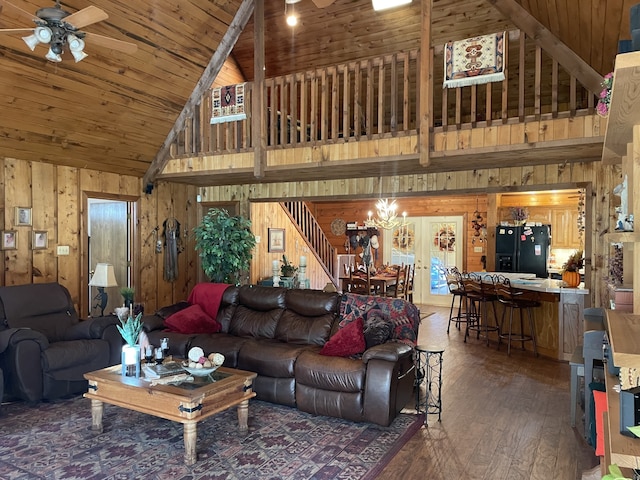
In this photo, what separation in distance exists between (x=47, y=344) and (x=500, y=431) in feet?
13.1

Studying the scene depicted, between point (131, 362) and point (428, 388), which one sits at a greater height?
point (131, 362)

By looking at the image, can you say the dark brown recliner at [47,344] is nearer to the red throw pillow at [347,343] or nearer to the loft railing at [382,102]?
the red throw pillow at [347,343]

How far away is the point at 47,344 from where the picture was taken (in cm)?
411

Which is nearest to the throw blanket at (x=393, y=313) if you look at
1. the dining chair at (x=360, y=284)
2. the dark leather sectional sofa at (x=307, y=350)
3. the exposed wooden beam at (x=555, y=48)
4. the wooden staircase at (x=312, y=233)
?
the dark leather sectional sofa at (x=307, y=350)

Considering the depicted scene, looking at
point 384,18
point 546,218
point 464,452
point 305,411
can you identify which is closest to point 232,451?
point 305,411

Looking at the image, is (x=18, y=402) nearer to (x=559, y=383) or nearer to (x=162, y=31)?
(x=162, y=31)

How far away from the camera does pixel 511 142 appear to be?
4.36 meters

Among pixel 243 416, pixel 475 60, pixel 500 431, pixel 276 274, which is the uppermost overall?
pixel 475 60

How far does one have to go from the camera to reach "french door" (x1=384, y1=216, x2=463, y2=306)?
1033cm

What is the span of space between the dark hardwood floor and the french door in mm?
4909

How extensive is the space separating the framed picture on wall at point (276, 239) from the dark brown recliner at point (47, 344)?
144 inches

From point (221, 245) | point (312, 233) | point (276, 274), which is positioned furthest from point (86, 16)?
point (312, 233)

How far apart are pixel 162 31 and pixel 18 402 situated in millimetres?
4131

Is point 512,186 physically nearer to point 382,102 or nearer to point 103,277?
point 382,102
